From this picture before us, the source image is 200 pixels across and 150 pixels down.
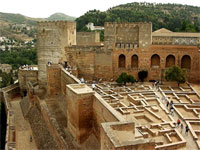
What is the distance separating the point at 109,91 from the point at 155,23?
116 ft

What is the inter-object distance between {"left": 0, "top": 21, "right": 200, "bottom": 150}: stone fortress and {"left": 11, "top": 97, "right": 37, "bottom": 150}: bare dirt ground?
0.12 feet

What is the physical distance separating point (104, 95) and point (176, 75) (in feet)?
20.7

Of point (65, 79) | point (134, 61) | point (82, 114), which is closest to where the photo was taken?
point (82, 114)

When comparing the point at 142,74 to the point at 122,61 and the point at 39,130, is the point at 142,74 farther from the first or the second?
the point at 39,130

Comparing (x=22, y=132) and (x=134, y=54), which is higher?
(x=134, y=54)

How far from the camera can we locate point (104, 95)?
Result: 704 inches

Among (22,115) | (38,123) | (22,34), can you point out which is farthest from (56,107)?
(22,34)

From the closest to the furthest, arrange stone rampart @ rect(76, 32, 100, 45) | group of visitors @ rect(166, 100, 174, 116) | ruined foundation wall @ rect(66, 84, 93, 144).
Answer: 1. ruined foundation wall @ rect(66, 84, 93, 144)
2. group of visitors @ rect(166, 100, 174, 116)
3. stone rampart @ rect(76, 32, 100, 45)

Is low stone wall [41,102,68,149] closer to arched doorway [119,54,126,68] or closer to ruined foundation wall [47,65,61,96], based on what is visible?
ruined foundation wall [47,65,61,96]

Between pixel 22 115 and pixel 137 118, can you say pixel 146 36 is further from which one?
pixel 22 115

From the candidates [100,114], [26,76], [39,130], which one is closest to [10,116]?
[39,130]

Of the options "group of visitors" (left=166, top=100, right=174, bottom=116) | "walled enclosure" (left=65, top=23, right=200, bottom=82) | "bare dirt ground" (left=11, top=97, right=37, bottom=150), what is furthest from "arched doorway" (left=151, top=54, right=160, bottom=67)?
"bare dirt ground" (left=11, top=97, right=37, bottom=150)

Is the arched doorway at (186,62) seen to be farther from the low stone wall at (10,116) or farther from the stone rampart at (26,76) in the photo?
the low stone wall at (10,116)

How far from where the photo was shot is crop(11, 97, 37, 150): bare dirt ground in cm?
1658
